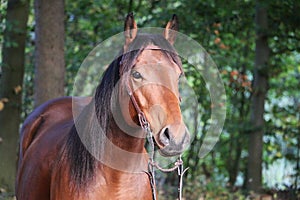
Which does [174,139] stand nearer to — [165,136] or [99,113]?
[165,136]

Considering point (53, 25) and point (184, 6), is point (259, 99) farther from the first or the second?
point (53, 25)

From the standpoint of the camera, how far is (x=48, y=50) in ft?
25.7

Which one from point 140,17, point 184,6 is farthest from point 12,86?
point 184,6

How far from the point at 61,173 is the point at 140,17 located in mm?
6928

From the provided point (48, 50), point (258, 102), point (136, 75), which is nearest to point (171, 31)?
point (136, 75)

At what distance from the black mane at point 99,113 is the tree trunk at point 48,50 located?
149 inches

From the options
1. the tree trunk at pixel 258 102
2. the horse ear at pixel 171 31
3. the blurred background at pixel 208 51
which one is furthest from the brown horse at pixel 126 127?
the tree trunk at pixel 258 102

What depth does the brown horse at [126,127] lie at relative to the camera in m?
3.58

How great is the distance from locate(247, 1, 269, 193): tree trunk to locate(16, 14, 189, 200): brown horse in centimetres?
677

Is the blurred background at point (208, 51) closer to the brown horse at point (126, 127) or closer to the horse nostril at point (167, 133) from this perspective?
the brown horse at point (126, 127)

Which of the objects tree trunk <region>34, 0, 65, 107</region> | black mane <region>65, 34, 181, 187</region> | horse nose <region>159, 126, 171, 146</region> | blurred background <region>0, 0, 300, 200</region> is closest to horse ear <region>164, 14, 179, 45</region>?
black mane <region>65, 34, 181, 187</region>

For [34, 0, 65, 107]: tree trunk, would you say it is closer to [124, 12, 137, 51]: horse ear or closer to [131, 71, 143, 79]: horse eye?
[124, 12, 137, 51]: horse ear

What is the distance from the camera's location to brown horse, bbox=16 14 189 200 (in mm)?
3584

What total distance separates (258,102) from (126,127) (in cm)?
731
